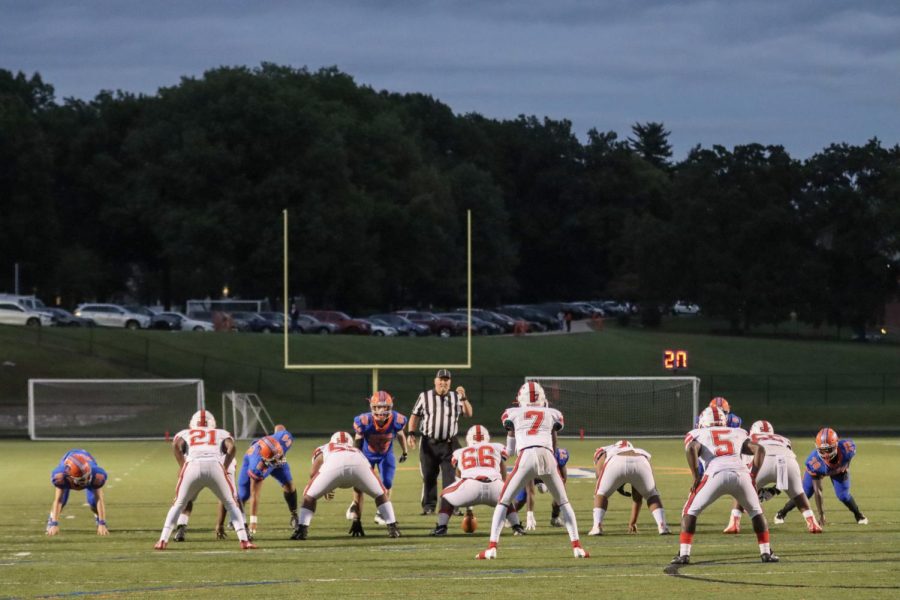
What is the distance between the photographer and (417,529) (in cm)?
1755

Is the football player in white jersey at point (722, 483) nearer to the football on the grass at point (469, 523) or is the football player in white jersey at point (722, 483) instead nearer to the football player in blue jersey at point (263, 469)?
the football on the grass at point (469, 523)

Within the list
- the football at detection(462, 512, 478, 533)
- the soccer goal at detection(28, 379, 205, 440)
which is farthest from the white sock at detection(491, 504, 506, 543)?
the soccer goal at detection(28, 379, 205, 440)

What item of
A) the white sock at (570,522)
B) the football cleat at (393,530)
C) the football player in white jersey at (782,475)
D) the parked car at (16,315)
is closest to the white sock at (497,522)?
the white sock at (570,522)

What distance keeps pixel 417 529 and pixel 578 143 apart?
99.4m

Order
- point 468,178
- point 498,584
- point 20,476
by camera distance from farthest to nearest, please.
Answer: point 468,178
point 20,476
point 498,584

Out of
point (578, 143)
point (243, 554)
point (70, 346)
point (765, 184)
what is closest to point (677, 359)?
point (70, 346)

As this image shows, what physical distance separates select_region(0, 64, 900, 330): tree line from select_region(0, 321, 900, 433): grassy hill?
7498mm

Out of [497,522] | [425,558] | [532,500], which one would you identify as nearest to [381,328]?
[532,500]

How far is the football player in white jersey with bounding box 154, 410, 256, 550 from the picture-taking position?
49.8ft

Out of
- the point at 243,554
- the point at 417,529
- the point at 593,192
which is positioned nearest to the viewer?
the point at 243,554

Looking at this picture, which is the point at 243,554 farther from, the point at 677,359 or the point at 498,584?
the point at 677,359

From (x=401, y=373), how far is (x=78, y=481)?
3608cm

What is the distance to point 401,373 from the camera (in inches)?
2079

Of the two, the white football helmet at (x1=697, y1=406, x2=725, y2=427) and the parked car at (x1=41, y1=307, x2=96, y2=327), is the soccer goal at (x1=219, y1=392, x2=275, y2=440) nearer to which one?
the parked car at (x1=41, y1=307, x2=96, y2=327)
